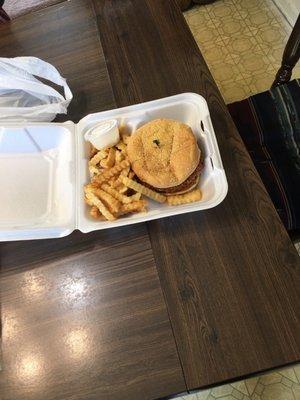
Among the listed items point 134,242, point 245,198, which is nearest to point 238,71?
point 245,198

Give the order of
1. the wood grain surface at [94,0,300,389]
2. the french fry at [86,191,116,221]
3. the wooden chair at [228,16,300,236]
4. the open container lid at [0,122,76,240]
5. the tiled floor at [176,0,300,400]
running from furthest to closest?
the tiled floor at [176,0,300,400] → the wooden chair at [228,16,300,236] → the open container lid at [0,122,76,240] → the french fry at [86,191,116,221] → the wood grain surface at [94,0,300,389]

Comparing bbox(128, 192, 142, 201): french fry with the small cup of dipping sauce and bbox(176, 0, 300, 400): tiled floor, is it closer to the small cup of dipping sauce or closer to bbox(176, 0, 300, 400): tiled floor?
the small cup of dipping sauce

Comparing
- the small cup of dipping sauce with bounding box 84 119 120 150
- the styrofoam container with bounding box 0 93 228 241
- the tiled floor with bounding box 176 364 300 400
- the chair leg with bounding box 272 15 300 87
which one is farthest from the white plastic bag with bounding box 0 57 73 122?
the tiled floor with bounding box 176 364 300 400

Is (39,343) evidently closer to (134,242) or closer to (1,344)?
(1,344)

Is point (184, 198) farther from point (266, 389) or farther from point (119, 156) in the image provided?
point (266, 389)

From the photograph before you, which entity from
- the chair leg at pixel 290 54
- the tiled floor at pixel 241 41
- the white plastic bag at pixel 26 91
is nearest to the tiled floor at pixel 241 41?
the tiled floor at pixel 241 41
